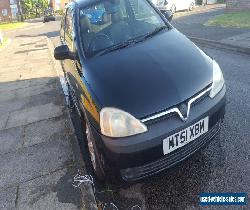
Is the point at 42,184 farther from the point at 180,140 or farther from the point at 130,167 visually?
the point at 180,140

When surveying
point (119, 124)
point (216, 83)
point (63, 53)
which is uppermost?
point (63, 53)

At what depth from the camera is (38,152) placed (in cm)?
447

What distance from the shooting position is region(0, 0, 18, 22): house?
64.8 meters

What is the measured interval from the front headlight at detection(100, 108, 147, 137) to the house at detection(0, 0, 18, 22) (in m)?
68.2

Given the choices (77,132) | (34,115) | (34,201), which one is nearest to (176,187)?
(34,201)

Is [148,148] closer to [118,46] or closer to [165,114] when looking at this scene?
[165,114]

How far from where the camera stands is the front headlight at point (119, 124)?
2.82 m

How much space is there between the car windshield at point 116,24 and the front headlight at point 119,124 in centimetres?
115

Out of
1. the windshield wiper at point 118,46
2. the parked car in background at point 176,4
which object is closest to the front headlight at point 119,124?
the windshield wiper at point 118,46

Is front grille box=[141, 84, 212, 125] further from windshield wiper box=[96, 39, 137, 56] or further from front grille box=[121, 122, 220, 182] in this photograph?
windshield wiper box=[96, 39, 137, 56]

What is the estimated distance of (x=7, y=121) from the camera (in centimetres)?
593

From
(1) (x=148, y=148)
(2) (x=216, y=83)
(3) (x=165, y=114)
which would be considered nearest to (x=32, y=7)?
(2) (x=216, y=83)

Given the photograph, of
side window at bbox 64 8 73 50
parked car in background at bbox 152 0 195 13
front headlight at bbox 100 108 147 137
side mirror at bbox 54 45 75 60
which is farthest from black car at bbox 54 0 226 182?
parked car in background at bbox 152 0 195 13

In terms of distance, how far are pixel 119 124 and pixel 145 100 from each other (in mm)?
338
